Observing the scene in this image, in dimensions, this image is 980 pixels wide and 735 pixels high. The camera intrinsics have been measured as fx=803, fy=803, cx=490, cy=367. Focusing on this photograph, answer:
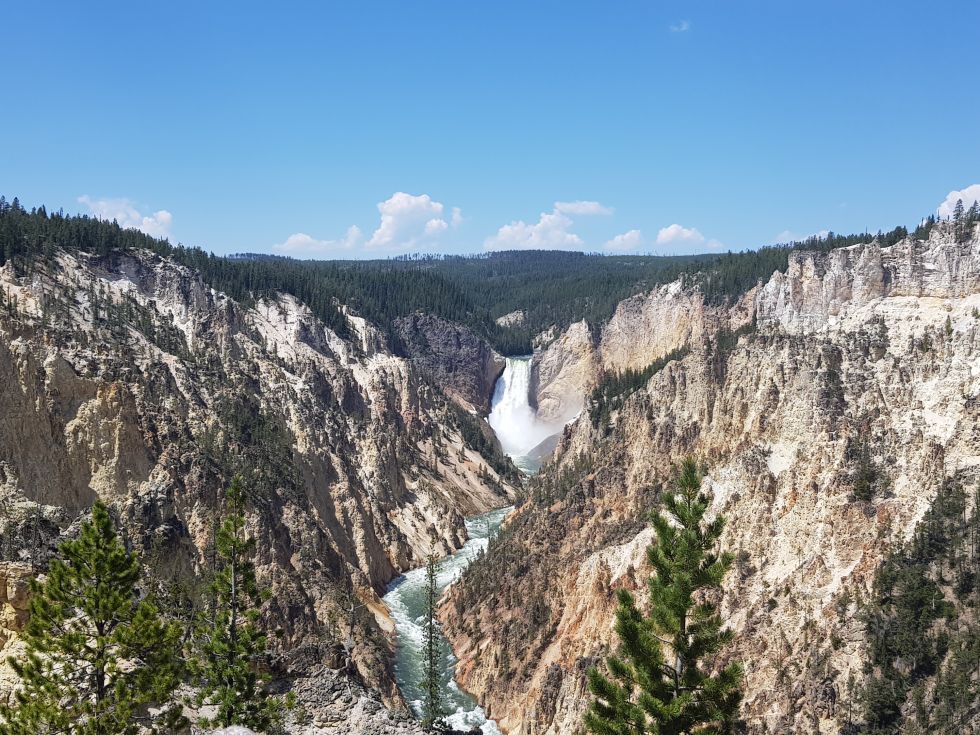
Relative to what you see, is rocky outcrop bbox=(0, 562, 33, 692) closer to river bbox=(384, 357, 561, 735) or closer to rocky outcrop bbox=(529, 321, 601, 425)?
river bbox=(384, 357, 561, 735)

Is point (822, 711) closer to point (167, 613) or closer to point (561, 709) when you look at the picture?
point (561, 709)

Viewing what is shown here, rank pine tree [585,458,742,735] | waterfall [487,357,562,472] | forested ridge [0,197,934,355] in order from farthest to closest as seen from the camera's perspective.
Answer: waterfall [487,357,562,472]
forested ridge [0,197,934,355]
pine tree [585,458,742,735]

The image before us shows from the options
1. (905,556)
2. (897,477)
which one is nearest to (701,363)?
(897,477)

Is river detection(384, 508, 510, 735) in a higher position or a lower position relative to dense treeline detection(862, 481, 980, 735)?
lower

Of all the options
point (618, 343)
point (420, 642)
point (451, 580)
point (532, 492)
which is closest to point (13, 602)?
point (420, 642)

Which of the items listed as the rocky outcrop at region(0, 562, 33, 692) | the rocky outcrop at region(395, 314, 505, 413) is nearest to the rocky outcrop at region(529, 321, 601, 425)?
the rocky outcrop at region(395, 314, 505, 413)

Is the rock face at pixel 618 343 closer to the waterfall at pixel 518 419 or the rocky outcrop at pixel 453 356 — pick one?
the waterfall at pixel 518 419

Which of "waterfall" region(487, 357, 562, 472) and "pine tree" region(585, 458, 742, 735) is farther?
"waterfall" region(487, 357, 562, 472)

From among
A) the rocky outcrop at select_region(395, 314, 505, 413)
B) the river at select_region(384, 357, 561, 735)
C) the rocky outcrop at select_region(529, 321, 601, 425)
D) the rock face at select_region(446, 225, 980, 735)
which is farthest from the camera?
the rocky outcrop at select_region(395, 314, 505, 413)
